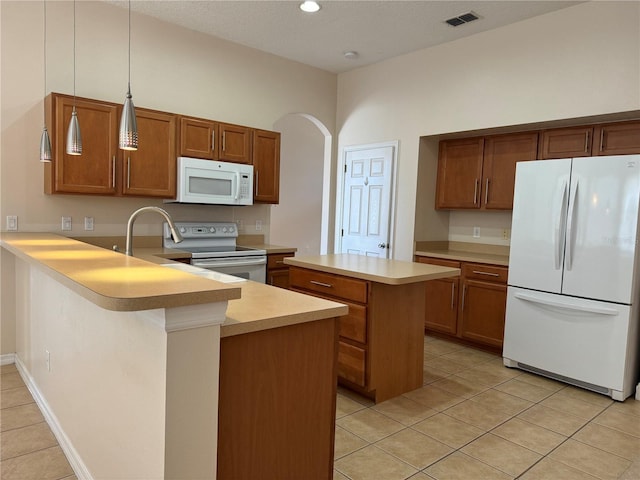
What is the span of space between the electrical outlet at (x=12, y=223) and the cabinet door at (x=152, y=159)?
2.70 ft

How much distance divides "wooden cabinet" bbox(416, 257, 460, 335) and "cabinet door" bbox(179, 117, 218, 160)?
2.43 meters

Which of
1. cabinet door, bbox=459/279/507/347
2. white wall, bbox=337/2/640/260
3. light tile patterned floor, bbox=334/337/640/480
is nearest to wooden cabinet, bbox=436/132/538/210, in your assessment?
white wall, bbox=337/2/640/260

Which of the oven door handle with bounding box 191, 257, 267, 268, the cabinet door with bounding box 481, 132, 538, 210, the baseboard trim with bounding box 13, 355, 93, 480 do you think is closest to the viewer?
the baseboard trim with bounding box 13, 355, 93, 480

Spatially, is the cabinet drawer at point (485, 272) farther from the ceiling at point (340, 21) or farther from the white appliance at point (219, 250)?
the ceiling at point (340, 21)

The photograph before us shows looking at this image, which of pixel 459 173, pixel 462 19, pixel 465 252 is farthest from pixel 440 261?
pixel 462 19

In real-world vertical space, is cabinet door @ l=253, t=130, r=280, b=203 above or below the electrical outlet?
above

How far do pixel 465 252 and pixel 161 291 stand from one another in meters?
4.16

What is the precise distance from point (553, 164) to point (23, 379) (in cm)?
429

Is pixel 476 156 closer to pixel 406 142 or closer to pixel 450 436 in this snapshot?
pixel 406 142

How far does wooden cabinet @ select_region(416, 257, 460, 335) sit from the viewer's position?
4.39 meters

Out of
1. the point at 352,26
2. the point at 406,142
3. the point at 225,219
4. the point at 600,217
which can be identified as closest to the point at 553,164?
the point at 600,217

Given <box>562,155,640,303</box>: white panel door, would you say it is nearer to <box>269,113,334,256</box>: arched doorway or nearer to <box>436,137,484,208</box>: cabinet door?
<box>436,137,484,208</box>: cabinet door

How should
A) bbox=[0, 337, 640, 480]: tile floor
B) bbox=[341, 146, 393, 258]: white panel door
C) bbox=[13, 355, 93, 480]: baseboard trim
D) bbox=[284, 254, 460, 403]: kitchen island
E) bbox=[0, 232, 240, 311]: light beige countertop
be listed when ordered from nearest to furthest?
bbox=[0, 232, 240, 311]: light beige countertop < bbox=[13, 355, 93, 480]: baseboard trim < bbox=[0, 337, 640, 480]: tile floor < bbox=[284, 254, 460, 403]: kitchen island < bbox=[341, 146, 393, 258]: white panel door

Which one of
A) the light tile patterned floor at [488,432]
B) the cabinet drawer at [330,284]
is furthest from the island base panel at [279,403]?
the cabinet drawer at [330,284]
